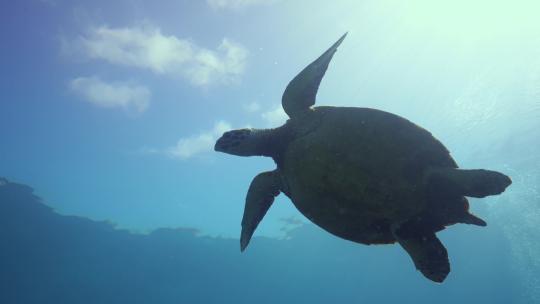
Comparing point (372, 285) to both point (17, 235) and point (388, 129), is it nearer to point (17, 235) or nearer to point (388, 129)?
point (17, 235)

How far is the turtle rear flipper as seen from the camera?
10.2 feet

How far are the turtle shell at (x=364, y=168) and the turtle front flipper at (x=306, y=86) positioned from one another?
1.53ft

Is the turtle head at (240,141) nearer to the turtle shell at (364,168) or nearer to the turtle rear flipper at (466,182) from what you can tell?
the turtle shell at (364,168)

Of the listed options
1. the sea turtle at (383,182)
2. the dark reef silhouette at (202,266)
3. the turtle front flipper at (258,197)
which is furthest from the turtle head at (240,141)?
the dark reef silhouette at (202,266)

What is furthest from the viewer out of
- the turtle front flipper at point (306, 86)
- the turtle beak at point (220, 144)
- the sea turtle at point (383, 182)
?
the turtle beak at point (220, 144)

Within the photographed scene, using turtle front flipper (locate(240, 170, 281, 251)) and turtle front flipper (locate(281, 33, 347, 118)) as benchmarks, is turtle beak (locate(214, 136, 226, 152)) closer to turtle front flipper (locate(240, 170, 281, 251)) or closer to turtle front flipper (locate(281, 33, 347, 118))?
turtle front flipper (locate(240, 170, 281, 251))

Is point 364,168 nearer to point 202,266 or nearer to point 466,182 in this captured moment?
point 466,182

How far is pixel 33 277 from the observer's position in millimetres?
45188

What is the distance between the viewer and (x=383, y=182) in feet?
11.0

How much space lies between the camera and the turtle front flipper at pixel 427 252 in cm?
343

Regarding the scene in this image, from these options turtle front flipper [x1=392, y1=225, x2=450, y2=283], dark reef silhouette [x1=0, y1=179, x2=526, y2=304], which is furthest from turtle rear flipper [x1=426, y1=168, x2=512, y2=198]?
dark reef silhouette [x1=0, y1=179, x2=526, y2=304]

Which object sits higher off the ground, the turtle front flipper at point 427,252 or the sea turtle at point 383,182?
the sea turtle at point 383,182

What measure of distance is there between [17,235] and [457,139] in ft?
145

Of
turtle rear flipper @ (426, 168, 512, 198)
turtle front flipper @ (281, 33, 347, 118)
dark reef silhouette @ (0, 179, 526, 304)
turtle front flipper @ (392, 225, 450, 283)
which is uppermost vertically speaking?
dark reef silhouette @ (0, 179, 526, 304)
